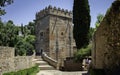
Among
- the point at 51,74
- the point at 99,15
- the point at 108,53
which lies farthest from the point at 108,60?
the point at 99,15

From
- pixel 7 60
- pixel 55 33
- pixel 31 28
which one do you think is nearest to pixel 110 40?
pixel 7 60

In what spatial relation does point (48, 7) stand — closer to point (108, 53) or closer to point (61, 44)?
point (61, 44)

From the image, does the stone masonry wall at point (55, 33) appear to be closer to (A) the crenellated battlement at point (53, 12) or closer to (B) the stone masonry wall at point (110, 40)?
(A) the crenellated battlement at point (53, 12)

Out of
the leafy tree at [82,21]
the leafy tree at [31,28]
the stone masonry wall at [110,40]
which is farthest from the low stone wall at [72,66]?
the leafy tree at [31,28]

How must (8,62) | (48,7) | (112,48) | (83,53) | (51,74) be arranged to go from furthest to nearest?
(48,7), (83,53), (51,74), (8,62), (112,48)

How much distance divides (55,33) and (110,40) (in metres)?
28.0

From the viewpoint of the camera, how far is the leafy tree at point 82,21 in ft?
101

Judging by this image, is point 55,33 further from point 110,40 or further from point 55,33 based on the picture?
point 110,40

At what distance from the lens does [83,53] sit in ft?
88.8

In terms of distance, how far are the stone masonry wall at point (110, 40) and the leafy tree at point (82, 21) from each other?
15.6 meters

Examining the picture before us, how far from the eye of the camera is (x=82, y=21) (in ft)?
101

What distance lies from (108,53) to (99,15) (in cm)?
3222

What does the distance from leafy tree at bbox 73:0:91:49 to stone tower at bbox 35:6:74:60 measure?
30.5 ft

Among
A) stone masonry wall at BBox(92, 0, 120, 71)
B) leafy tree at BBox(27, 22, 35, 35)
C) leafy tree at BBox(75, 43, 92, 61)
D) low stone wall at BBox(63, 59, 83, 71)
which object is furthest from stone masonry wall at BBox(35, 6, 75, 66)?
stone masonry wall at BBox(92, 0, 120, 71)
